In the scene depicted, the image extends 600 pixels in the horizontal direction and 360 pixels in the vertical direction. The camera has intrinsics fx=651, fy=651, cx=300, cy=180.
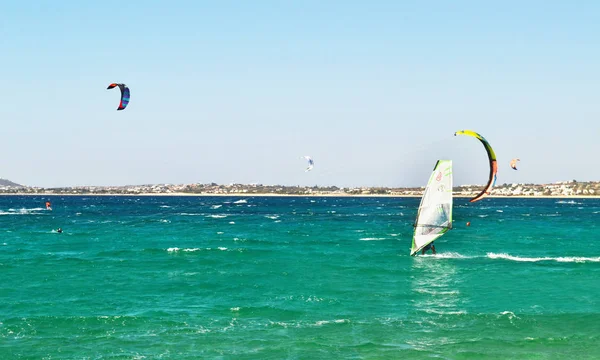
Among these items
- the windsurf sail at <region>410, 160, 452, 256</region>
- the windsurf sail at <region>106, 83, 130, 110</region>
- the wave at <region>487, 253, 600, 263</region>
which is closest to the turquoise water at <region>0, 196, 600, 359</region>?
the wave at <region>487, 253, 600, 263</region>

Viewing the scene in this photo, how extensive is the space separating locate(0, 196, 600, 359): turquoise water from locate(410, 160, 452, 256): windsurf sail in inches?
114

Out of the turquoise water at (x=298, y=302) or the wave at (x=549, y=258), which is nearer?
the turquoise water at (x=298, y=302)

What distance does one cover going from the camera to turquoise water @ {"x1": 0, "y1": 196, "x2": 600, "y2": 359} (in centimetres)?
2684

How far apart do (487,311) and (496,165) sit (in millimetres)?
18169

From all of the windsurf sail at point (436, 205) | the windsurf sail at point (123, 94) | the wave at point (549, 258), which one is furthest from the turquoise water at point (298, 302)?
the windsurf sail at point (123, 94)

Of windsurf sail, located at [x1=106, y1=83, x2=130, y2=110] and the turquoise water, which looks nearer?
the turquoise water

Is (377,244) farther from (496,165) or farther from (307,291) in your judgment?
(307,291)

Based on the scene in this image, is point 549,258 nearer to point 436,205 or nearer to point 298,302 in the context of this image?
point 436,205

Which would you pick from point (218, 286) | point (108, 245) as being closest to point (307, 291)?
point (218, 286)

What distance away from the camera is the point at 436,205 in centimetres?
4828

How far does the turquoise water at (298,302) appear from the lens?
1057 inches

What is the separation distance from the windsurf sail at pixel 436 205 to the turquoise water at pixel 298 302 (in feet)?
9.49

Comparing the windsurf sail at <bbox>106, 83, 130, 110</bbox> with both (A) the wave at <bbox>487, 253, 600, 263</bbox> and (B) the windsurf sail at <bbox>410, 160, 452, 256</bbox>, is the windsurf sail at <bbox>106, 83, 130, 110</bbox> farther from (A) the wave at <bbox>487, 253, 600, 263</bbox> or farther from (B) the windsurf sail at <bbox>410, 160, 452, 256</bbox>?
(A) the wave at <bbox>487, 253, 600, 263</bbox>

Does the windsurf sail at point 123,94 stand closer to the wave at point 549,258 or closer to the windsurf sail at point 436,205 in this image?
the windsurf sail at point 436,205
